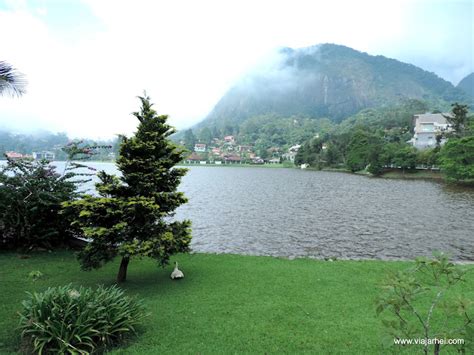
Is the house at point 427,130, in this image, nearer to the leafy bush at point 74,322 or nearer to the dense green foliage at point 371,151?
the dense green foliage at point 371,151

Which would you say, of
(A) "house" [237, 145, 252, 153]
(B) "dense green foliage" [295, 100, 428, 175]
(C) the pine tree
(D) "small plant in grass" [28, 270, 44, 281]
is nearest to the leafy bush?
(C) the pine tree

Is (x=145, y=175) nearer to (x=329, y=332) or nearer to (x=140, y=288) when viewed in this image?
(x=140, y=288)

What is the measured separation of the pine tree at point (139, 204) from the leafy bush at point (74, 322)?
206 cm

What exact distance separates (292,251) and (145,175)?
29.5 feet

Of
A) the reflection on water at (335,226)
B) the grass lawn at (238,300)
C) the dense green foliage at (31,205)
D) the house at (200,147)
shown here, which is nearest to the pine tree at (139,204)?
the grass lawn at (238,300)

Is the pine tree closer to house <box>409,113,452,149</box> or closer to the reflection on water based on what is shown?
the reflection on water

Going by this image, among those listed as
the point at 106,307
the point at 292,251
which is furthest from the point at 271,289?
the point at 292,251

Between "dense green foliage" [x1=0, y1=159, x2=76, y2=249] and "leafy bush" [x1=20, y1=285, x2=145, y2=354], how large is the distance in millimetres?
5944

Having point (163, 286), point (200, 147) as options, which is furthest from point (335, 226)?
point (200, 147)

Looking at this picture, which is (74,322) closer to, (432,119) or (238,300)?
(238,300)

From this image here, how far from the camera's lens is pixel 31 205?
35.2 ft

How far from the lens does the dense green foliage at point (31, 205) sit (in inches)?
417

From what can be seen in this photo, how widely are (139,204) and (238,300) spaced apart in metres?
3.32

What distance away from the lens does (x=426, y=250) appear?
49.5 ft
